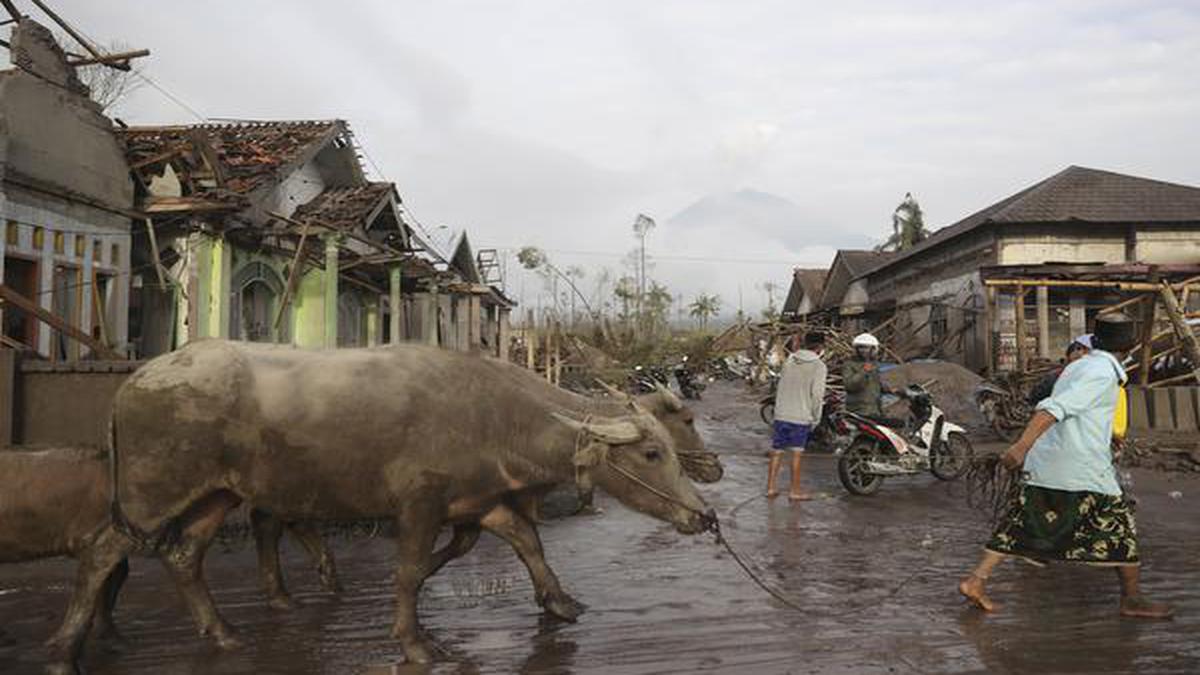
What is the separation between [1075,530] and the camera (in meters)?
5.34

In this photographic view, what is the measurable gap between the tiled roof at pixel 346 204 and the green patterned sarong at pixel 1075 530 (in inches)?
526

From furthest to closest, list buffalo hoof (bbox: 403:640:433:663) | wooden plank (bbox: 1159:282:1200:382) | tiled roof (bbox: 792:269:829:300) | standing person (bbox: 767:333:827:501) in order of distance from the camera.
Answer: tiled roof (bbox: 792:269:829:300), wooden plank (bbox: 1159:282:1200:382), standing person (bbox: 767:333:827:501), buffalo hoof (bbox: 403:640:433:663)

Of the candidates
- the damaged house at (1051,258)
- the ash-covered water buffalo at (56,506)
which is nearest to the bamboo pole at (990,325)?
the damaged house at (1051,258)

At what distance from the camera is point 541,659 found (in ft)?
15.4

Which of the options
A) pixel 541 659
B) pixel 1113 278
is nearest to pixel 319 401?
pixel 541 659

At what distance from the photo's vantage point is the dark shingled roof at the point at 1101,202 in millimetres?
24047

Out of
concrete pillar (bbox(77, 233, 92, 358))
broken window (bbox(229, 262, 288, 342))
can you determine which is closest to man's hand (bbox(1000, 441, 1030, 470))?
concrete pillar (bbox(77, 233, 92, 358))

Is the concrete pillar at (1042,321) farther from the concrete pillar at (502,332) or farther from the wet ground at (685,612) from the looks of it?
the concrete pillar at (502,332)

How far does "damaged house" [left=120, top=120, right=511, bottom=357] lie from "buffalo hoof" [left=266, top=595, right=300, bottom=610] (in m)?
6.39

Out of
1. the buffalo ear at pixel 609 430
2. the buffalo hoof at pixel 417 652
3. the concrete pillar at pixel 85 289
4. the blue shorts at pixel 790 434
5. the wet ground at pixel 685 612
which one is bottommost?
the wet ground at pixel 685 612

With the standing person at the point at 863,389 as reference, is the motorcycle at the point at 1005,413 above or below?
below

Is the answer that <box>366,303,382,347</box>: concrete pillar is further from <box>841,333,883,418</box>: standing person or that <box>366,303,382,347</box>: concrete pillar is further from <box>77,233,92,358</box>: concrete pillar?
<box>841,333,883,418</box>: standing person

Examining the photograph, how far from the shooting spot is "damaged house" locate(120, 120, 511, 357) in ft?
41.9

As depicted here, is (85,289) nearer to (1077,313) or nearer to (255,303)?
(255,303)
